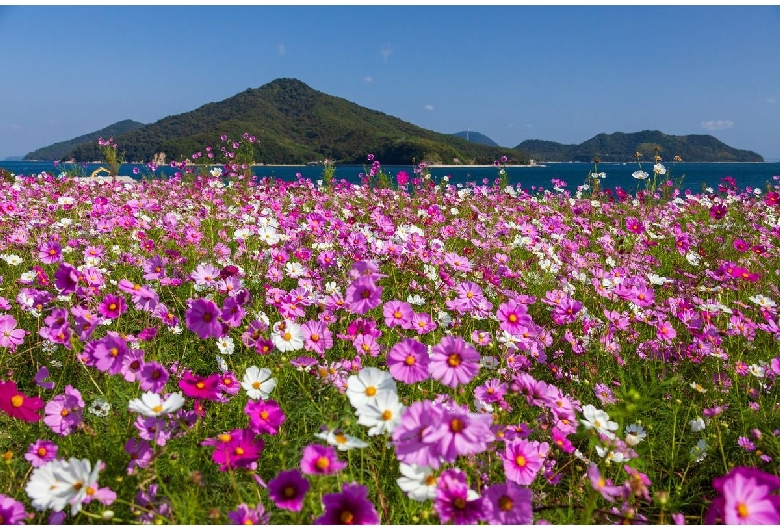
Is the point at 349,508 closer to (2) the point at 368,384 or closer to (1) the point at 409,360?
(2) the point at 368,384

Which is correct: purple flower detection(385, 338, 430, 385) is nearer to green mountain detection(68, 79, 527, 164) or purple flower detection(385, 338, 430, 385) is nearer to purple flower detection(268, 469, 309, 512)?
purple flower detection(268, 469, 309, 512)

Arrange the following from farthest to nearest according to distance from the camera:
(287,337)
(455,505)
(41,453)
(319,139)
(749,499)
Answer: (319,139), (287,337), (41,453), (455,505), (749,499)

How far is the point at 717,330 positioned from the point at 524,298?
93 centimetres

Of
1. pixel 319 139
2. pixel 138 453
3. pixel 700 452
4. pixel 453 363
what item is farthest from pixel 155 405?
pixel 319 139

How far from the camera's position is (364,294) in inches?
50.6

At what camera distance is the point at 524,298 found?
2000mm

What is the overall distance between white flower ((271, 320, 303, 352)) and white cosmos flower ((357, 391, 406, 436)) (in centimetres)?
64

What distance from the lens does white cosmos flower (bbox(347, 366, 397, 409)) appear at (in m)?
1.02

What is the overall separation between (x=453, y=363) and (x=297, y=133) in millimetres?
114540

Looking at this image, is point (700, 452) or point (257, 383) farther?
point (700, 452)

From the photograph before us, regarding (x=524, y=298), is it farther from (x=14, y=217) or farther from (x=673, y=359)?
(x=14, y=217)

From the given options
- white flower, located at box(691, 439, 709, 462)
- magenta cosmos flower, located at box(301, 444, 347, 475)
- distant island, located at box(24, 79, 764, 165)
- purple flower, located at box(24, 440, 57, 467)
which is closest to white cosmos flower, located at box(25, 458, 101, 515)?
purple flower, located at box(24, 440, 57, 467)

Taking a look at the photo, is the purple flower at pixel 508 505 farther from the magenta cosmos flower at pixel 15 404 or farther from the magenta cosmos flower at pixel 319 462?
the magenta cosmos flower at pixel 15 404

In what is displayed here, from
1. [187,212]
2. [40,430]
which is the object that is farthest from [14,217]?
[40,430]
